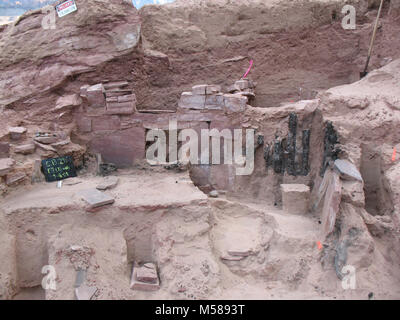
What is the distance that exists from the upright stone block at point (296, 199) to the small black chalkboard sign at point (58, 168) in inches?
128

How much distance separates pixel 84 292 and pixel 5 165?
207 centimetres

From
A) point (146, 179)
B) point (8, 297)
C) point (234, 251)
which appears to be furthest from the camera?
point (146, 179)

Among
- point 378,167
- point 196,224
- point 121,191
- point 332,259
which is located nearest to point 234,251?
point 196,224

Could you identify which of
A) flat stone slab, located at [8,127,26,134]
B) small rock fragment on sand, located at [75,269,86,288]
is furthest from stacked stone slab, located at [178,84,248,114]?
small rock fragment on sand, located at [75,269,86,288]

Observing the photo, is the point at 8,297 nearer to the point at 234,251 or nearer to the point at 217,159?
the point at 234,251

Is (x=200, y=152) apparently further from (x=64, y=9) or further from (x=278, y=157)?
(x=64, y=9)

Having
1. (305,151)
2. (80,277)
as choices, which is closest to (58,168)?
(80,277)

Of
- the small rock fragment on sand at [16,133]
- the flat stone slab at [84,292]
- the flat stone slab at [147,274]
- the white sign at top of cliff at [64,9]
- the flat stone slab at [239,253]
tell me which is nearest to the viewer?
the flat stone slab at [84,292]

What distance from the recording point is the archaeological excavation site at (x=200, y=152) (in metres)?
3.89

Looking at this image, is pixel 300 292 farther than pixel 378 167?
No

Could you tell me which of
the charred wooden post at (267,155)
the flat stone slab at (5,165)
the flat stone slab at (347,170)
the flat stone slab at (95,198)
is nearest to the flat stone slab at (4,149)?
the flat stone slab at (5,165)

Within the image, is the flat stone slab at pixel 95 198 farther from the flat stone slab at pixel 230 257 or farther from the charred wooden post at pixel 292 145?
the charred wooden post at pixel 292 145

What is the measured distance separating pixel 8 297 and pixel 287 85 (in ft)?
20.6

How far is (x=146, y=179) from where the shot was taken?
17.2ft
